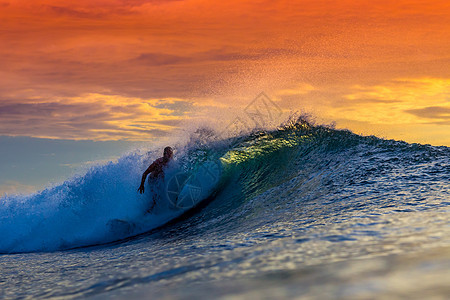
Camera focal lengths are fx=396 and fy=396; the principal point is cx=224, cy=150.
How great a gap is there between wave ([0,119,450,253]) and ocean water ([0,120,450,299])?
33 millimetres

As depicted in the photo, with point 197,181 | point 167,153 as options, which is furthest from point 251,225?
point 197,181

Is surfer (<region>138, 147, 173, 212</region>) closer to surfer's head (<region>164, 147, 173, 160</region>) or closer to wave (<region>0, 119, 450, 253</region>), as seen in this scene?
surfer's head (<region>164, 147, 173, 160</region>)

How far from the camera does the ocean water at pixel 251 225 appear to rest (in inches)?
89.6

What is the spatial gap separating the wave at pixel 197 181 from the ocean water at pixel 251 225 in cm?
3

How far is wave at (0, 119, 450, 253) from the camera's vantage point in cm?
808

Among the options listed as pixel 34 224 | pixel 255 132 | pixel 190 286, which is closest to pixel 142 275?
pixel 190 286

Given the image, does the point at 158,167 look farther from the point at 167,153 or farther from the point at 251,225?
the point at 251,225

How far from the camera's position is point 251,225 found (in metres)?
5.30

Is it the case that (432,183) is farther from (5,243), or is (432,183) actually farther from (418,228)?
(5,243)

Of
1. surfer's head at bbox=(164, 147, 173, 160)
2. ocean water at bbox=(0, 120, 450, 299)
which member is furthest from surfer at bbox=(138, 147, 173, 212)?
ocean water at bbox=(0, 120, 450, 299)

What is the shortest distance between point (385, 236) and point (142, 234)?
5768 millimetres

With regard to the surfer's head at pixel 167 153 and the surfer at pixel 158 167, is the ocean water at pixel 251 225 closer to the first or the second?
the surfer at pixel 158 167

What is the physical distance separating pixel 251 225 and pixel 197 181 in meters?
4.72

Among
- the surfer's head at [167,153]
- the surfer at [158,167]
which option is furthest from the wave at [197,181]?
A: the surfer's head at [167,153]
